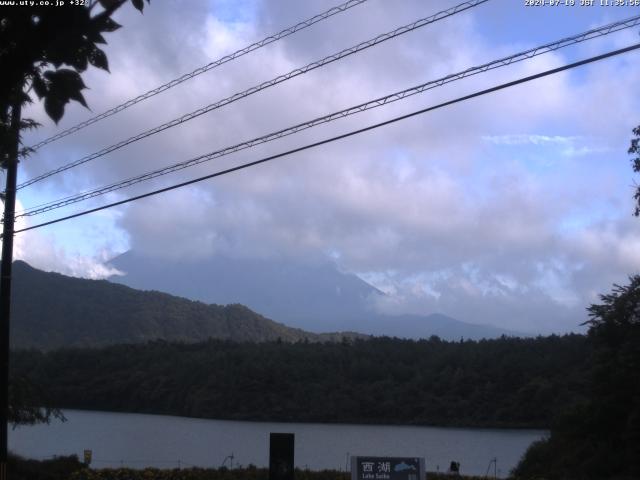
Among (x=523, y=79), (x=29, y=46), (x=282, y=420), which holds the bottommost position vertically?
(x=282, y=420)

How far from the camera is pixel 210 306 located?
14750 centimetres

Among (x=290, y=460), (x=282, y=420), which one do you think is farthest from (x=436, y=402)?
(x=290, y=460)

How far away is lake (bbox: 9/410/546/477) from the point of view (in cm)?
3039

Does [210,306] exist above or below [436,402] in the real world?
above

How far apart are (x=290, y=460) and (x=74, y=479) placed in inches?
300

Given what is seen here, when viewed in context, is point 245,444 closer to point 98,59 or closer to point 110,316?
point 98,59

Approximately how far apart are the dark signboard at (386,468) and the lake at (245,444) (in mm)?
12017

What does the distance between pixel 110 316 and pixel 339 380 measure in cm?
7585

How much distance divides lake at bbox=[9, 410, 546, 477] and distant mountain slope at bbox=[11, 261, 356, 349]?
6982cm

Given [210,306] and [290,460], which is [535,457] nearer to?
[290,460]

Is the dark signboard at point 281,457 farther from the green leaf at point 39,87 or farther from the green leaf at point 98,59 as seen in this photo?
the green leaf at point 39,87

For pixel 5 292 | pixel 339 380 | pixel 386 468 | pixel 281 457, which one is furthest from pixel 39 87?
pixel 339 380

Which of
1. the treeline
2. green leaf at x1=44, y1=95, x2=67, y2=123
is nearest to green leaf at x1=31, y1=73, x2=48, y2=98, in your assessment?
green leaf at x1=44, y1=95, x2=67, y2=123

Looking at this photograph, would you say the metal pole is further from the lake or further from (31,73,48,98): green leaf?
(31,73,48,98): green leaf
